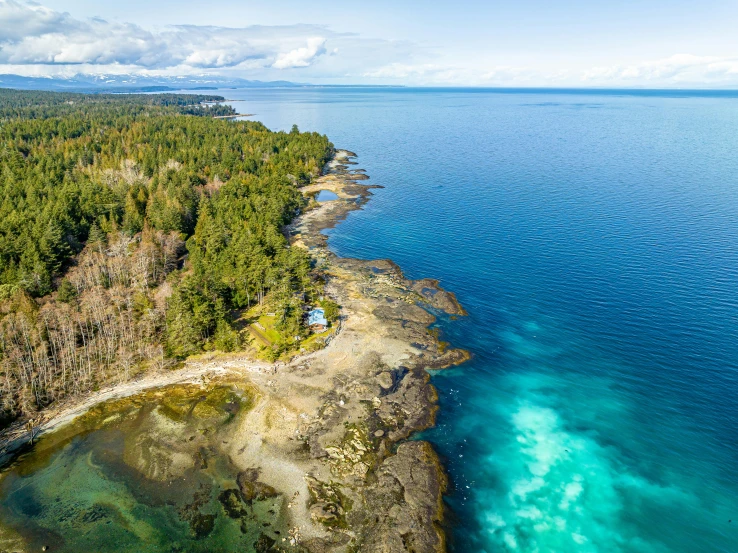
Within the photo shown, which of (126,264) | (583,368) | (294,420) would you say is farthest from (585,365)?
(126,264)

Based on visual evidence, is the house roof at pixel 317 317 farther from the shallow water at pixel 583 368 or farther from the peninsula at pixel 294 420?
the shallow water at pixel 583 368

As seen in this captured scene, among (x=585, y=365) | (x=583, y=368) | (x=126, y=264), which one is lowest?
(x=583, y=368)

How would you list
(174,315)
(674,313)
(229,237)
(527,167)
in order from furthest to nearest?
(527,167), (229,237), (674,313), (174,315)

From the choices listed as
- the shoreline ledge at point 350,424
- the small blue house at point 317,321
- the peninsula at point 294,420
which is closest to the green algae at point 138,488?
the peninsula at point 294,420

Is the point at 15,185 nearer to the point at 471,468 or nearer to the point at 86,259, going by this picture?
the point at 86,259

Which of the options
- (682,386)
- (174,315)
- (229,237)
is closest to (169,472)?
(174,315)

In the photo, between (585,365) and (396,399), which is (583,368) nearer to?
(585,365)

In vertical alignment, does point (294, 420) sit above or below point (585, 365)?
below
